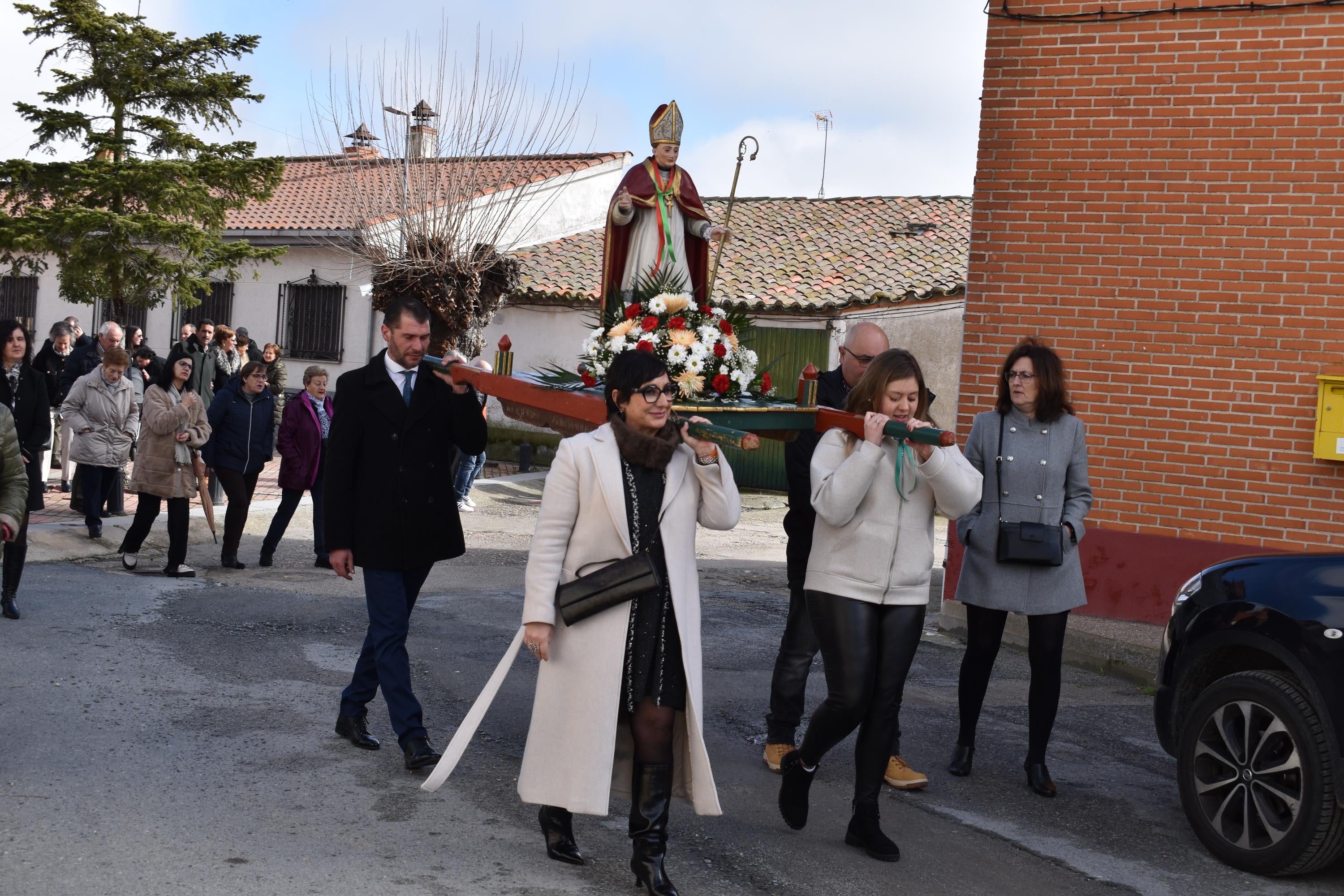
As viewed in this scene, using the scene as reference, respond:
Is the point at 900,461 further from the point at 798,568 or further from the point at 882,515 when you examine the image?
the point at 798,568

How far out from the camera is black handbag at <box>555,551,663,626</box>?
13.8 ft

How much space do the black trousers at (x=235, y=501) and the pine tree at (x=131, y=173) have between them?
36.4 feet

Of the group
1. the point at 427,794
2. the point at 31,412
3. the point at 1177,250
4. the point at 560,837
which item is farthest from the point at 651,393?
the point at 31,412

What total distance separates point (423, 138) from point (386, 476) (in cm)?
1307

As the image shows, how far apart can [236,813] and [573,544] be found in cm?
165

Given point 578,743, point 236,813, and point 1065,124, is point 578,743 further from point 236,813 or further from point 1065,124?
point 1065,124

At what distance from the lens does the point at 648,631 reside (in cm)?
430

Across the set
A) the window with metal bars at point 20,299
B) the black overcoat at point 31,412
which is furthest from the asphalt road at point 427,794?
the window with metal bars at point 20,299

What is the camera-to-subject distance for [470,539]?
13047 millimetres

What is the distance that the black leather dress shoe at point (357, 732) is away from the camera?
5691 mm

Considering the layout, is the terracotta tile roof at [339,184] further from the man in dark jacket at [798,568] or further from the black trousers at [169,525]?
the man in dark jacket at [798,568]

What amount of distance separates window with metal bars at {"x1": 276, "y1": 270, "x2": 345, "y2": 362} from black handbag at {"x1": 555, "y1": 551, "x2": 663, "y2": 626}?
21097 millimetres

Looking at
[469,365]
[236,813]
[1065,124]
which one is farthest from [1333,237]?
[236,813]

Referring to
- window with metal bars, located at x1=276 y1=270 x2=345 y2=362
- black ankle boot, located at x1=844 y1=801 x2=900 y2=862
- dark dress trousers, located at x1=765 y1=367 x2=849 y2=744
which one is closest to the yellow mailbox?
dark dress trousers, located at x1=765 y1=367 x2=849 y2=744
